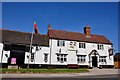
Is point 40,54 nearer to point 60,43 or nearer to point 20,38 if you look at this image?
point 60,43

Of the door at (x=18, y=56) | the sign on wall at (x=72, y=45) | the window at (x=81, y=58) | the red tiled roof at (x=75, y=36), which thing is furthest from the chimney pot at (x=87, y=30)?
the door at (x=18, y=56)

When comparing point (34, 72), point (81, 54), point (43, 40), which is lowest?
point (34, 72)

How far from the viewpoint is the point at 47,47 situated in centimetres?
3869

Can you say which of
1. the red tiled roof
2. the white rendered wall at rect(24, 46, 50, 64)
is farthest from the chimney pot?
the white rendered wall at rect(24, 46, 50, 64)

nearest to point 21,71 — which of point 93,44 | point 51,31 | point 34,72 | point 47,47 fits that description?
point 34,72

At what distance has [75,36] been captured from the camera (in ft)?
142

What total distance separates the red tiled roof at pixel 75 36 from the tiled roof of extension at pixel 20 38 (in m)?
1.80

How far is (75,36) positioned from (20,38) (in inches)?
480

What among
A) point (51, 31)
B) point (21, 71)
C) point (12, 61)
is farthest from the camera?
point (51, 31)

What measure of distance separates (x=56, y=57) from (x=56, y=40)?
344 cm

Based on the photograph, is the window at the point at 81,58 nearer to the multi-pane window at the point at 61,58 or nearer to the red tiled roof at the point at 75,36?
the multi-pane window at the point at 61,58

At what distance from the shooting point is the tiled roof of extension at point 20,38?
36.4m

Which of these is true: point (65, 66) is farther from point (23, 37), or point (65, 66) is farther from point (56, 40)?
point (23, 37)

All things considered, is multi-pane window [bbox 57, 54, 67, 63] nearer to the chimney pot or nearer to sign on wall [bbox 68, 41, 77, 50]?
sign on wall [bbox 68, 41, 77, 50]
